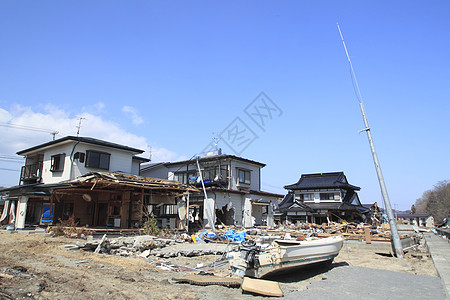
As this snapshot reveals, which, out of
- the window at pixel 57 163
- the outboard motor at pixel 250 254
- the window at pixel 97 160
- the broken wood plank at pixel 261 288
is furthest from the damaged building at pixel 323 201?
the broken wood plank at pixel 261 288

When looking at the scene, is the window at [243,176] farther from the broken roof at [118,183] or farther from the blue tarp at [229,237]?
the blue tarp at [229,237]

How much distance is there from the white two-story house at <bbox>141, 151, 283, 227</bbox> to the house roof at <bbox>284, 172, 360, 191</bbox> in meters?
9.85

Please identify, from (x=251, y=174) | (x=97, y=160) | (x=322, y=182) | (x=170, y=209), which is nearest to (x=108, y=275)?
(x=170, y=209)

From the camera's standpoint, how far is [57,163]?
24016 millimetres

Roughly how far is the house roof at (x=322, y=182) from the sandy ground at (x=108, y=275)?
83.9 feet

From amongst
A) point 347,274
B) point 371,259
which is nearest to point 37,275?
point 347,274

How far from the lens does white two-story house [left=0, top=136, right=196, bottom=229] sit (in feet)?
62.6

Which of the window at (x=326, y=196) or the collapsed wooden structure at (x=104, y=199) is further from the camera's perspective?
the window at (x=326, y=196)

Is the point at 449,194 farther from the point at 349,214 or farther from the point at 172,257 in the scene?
the point at 172,257

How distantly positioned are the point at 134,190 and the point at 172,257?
8.42 metres

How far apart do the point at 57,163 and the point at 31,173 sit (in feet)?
16.9

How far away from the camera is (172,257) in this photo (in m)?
12.1

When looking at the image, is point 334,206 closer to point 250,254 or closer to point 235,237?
point 235,237

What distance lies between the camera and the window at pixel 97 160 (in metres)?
23.3
